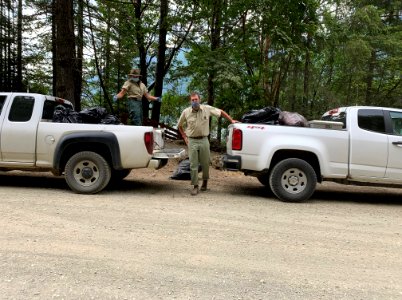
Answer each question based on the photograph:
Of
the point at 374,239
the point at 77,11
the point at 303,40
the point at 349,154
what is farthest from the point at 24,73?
the point at 374,239

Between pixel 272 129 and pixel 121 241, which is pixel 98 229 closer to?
pixel 121 241

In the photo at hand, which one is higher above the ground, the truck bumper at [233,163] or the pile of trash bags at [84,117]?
the pile of trash bags at [84,117]

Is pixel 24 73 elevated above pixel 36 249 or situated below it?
above

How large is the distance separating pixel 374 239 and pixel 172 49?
53.7ft

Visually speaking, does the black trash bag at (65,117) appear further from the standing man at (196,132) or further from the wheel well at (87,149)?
the standing man at (196,132)

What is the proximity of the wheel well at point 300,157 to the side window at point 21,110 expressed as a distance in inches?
182

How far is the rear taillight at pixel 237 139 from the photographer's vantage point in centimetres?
731

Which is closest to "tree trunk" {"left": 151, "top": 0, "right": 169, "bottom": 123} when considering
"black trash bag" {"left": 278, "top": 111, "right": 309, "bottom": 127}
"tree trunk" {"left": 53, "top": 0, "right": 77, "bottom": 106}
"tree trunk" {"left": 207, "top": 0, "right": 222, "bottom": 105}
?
"tree trunk" {"left": 207, "top": 0, "right": 222, "bottom": 105}

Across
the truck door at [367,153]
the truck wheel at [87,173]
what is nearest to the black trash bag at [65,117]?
the truck wheel at [87,173]

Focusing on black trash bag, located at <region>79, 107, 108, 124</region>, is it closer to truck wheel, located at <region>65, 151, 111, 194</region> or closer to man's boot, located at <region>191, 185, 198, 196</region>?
truck wheel, located at <region>65, 151, 111, 194</region>

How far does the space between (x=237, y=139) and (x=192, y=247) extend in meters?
3.19

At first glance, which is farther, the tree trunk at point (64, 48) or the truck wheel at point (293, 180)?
the tree trunk at point (64, 48)

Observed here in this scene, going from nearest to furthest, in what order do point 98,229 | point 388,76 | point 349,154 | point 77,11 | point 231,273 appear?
point 231,273
point 98,229
point 349,154
point 77,11
point 388,76

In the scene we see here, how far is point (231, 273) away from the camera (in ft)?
12.6
